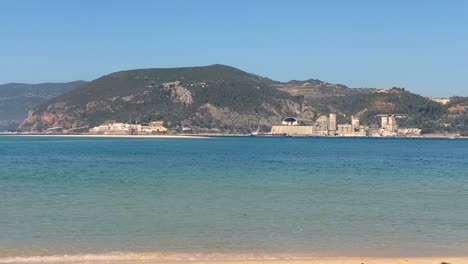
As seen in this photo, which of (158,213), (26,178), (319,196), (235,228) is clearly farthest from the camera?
(26,178)

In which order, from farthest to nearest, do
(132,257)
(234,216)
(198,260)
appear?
1. (234,216)
2. (132,257)
3. (198,260)

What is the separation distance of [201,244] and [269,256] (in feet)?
9.67

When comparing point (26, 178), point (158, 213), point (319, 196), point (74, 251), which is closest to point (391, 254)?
point (74, 251)

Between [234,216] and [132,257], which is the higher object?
[234,216]

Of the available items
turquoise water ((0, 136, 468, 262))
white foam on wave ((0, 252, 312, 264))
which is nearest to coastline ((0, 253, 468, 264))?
white foam on wave ((0, 252, 312, 264))

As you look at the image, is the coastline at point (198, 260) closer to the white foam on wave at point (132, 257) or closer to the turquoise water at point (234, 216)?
the white foam on wave at point (132, 257)

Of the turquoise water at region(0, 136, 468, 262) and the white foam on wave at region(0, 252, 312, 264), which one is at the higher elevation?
the turquoise water at region(0, 136, 468, 262)

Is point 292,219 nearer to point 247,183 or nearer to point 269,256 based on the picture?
point 269,256

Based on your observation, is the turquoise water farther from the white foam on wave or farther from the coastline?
the coastline

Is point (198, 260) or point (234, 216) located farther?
point (234, 216)

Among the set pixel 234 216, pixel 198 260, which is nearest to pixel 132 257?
pixel 198 260

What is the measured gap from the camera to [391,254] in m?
21.5

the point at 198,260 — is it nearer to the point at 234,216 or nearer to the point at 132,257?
the point at 132,257

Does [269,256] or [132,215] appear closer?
[269,256]
